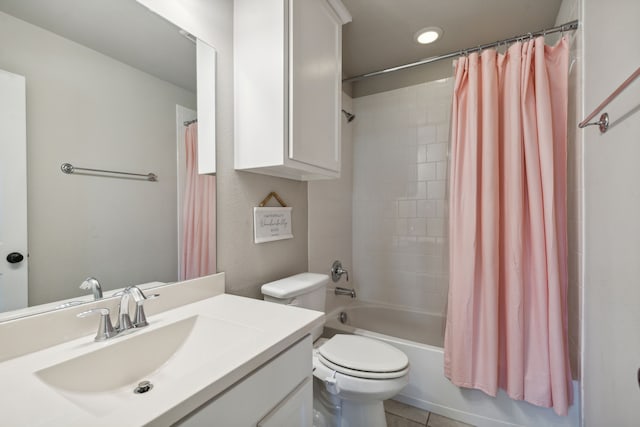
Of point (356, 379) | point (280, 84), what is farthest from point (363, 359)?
point (280, 84)

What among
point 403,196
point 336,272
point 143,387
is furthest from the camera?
point 403,196

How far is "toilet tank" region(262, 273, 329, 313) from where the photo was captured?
4.17ft

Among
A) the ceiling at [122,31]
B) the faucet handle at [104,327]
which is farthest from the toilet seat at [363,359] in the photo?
the ceiling at [122,31]

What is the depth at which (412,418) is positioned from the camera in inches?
60.1

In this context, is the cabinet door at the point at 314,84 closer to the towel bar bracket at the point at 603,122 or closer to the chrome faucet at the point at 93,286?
the chrome faucet at the point at 93,286

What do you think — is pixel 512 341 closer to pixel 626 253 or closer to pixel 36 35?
pixel 626 253

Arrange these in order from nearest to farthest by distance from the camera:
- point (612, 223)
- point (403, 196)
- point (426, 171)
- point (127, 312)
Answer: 1. point (127, 312)
2. point (612, 223)
3. point (426, 171)
4. point (403, 196)

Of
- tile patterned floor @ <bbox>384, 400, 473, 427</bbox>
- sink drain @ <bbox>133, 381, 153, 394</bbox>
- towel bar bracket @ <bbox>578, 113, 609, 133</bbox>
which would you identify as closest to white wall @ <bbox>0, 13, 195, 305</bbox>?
sink drain @ <bbox>133, 381, 153, 394</bbox>

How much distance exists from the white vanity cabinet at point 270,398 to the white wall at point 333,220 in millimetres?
992

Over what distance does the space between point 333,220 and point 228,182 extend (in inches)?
43.4

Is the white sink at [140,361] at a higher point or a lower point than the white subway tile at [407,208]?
lower

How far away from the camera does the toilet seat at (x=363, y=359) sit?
119 centimetres

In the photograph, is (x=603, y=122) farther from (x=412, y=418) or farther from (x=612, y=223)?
(x=412, y=418)

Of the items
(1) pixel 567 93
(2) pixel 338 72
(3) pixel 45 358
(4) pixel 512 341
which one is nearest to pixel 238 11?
(2) pixel 338 72
